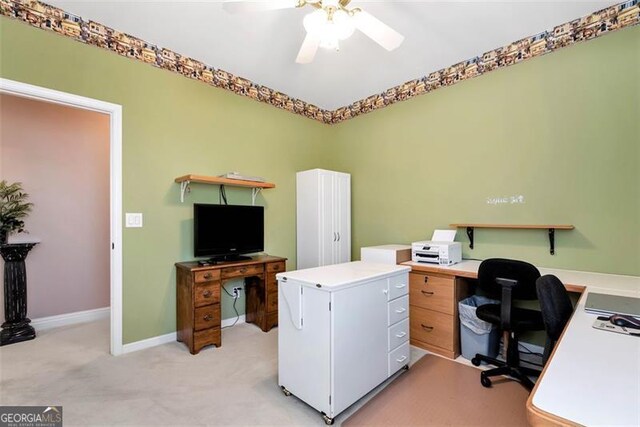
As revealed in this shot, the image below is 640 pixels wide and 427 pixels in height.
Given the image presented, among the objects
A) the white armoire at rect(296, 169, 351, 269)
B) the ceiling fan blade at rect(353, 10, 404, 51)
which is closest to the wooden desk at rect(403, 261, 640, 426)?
the ceiling fan blade at rect(353, 10, 404, 51)

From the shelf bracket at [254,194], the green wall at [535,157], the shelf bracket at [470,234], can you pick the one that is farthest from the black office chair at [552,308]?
the shelf bracket at [254,194]

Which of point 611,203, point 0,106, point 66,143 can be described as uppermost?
point 0,106

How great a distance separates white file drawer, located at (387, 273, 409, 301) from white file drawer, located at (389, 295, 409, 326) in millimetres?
39

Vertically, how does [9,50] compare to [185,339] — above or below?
above

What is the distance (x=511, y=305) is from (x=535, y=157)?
56.8 inches

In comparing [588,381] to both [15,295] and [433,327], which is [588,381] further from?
[15,295]

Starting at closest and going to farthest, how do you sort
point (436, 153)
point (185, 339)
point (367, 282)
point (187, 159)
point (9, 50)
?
1. point (367, 282)
2. point (9, 50)
3. point (185, 339)
4. point (187, 159)
5. point (436, 153)

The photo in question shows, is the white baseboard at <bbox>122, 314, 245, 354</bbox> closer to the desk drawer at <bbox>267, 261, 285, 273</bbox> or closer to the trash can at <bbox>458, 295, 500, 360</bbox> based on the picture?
the desk drawer at <bbox>267, 261, 285, 273</bbox>

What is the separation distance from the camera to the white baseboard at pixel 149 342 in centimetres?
266

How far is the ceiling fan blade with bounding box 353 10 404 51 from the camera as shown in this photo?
71.6 inches

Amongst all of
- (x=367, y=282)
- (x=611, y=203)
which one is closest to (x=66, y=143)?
(x=367, y=282)

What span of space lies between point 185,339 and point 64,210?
2220 millimetres

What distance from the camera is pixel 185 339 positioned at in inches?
110

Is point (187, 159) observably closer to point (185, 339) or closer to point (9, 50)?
point (9, 50)
